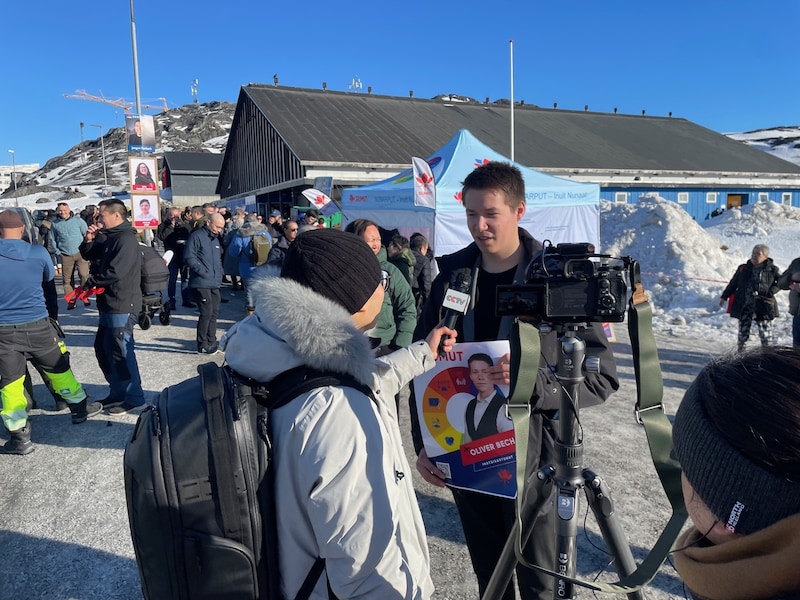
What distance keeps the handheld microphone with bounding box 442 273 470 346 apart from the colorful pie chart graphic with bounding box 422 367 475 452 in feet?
0.82

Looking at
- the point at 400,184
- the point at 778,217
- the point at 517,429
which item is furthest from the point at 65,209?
the point at 778,217

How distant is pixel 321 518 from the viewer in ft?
3.59

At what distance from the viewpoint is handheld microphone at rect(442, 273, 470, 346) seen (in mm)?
1633

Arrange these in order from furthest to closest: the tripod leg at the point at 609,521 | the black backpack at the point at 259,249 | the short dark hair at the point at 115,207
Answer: the black backpack at the point at 259,249 < the short dark hair at the point at 115,207 < the tripod leg at the point at 609,521

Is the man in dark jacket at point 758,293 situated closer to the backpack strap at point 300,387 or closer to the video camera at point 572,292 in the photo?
the video camera at point 572,292

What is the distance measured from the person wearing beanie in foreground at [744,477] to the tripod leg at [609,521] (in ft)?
1.74

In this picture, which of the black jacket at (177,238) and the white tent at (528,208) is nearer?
the white tent at (528,208)

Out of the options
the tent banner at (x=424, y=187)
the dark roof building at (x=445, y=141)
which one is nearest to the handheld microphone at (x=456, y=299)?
the tent banner at (x=424, y=187)

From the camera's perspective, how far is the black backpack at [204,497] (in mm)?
1048

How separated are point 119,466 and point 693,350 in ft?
25.3

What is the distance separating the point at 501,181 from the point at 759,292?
661cm

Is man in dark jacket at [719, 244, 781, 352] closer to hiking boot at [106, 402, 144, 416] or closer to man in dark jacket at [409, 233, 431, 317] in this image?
man in dark jacket at [409, 233, 431, 317]

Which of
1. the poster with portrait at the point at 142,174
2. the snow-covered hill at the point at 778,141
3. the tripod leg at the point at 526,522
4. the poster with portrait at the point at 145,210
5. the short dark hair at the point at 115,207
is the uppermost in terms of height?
the snow-covered hill at the point at 778,141

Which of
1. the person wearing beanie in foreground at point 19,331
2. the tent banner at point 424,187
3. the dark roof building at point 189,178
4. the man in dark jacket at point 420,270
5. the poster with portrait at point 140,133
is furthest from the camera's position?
the dark roof building at point 189,178
